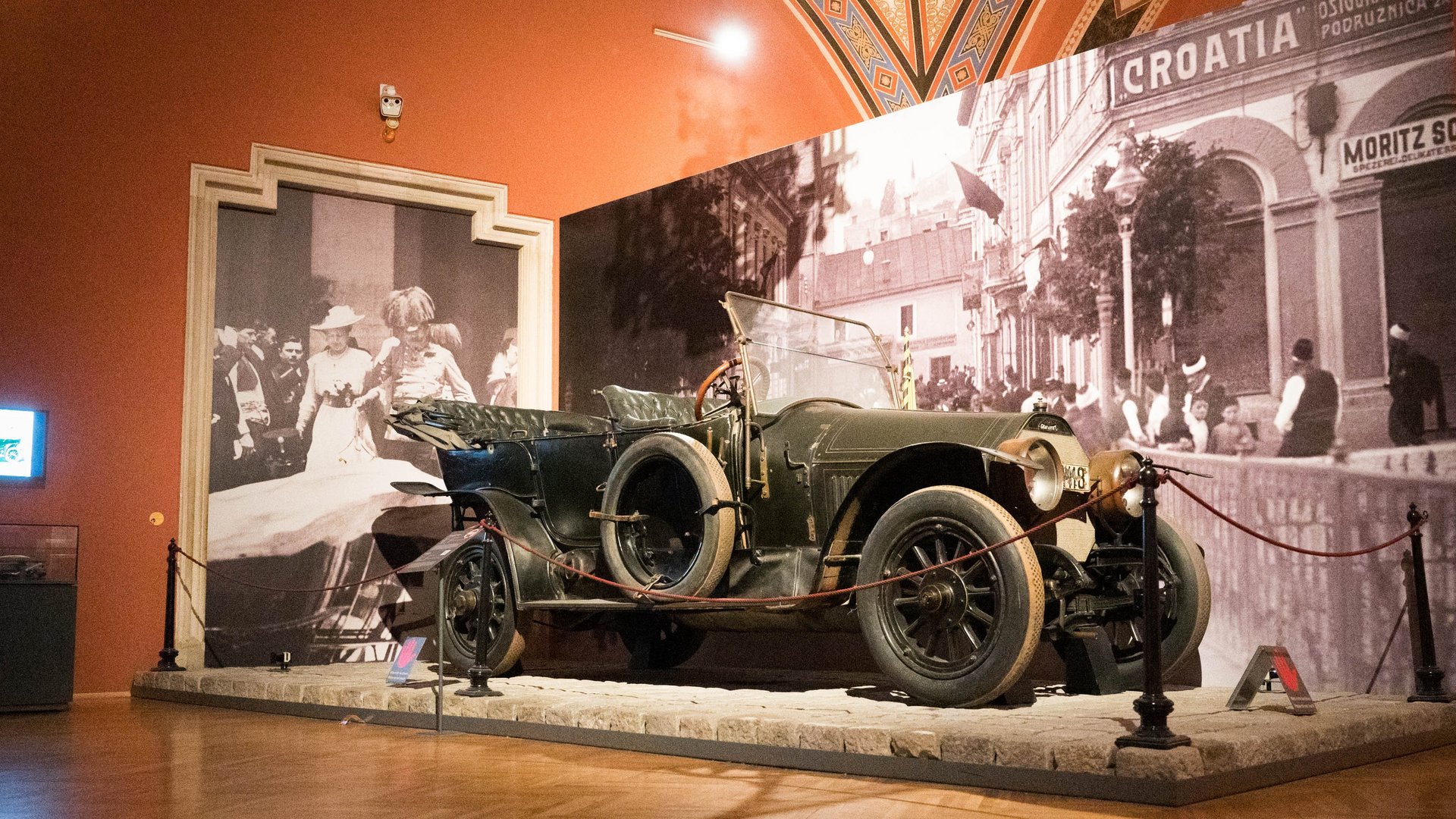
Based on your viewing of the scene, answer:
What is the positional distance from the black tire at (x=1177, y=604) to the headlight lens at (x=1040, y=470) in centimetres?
56

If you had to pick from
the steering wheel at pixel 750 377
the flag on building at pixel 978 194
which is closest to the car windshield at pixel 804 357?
the steering wheel at pixel 750 377

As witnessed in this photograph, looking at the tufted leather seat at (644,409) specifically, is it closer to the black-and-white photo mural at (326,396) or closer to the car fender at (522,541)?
the car fender at (522,541)

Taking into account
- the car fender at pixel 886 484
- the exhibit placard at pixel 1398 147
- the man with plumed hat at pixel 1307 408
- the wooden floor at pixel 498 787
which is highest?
the exhibit placard at pixel 1398 147

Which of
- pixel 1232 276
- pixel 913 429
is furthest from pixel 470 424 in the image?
pixel 1232 276

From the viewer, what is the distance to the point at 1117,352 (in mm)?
6469

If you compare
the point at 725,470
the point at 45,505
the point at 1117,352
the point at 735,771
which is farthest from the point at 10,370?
the point at 1117,352

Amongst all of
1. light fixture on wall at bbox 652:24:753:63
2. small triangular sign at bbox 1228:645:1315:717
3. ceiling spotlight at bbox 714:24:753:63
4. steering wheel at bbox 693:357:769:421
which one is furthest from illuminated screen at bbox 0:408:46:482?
small triangular sign at bbox 1228:645:1315:717

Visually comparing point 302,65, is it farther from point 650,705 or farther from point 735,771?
point 735,771

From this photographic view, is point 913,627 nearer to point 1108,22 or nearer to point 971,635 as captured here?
point 971,635

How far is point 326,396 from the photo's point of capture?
898cm

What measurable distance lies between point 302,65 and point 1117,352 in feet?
19.5

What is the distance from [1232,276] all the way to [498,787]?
4.12 metres

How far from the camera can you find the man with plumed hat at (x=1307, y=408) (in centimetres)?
574

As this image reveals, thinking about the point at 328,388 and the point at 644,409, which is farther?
the point at 328,388
